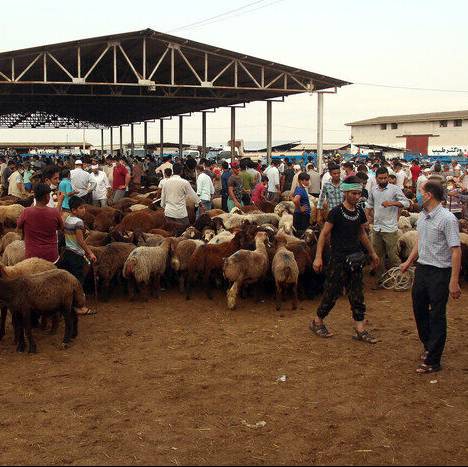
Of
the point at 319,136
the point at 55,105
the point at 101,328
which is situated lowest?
the point at 101,328

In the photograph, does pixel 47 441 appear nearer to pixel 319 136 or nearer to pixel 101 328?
pixel 101 328

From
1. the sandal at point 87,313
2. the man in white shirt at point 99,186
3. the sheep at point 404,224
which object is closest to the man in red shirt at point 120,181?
the man in white shirt at point 99,186

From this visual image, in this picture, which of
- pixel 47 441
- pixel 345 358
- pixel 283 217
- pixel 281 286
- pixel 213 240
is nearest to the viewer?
pixel 47 441

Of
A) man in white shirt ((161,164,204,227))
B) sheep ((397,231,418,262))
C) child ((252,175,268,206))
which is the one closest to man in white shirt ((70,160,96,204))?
man in white shirt ((161,164,204,227))

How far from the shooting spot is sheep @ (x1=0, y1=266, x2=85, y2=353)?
6.74 metres

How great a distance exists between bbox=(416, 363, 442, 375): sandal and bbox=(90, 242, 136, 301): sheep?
4760 mm

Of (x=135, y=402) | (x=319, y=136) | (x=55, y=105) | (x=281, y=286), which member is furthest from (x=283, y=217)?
(x=55, y=105)

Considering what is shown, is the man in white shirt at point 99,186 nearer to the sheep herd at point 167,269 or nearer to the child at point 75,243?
the sheep herd at point 167,269

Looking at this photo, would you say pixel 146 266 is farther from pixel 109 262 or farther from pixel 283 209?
pixel 283 209

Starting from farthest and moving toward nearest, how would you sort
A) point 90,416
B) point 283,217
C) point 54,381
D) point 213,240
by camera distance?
point 283,217 < point 213,240 < point 54,381 < point 90,416

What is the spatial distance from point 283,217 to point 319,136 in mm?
11235

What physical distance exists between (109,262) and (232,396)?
13.5ft

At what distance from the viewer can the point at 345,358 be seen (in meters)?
6.56

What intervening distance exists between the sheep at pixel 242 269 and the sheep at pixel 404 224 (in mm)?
4037
